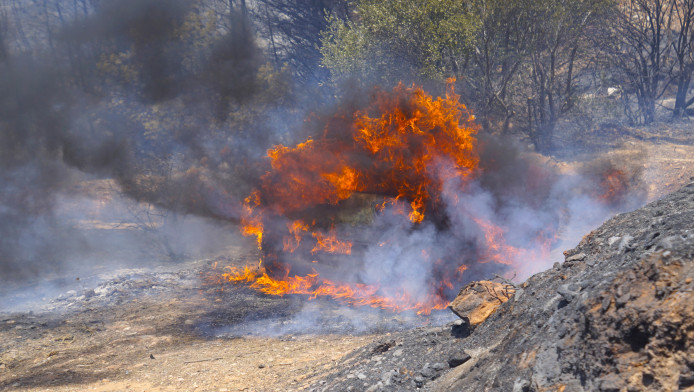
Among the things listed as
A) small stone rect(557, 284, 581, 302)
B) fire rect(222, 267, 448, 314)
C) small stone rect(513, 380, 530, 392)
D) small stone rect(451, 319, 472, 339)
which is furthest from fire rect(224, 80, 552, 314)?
small stone rect(513, 380, 530, 392)

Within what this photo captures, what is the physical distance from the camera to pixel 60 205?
17859 millimetres

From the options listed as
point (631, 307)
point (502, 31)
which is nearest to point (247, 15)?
point (502, 31)

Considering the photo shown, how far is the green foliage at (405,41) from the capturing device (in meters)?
19.4

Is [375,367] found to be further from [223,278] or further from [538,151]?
[538,151]

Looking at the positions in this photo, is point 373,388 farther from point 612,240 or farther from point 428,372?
point 612,240

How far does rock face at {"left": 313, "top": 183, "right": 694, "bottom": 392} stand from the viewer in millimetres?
3340

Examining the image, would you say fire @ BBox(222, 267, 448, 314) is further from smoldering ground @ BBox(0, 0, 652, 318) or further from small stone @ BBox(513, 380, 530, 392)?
small stone @ BBox(513, 380, 530, 392)

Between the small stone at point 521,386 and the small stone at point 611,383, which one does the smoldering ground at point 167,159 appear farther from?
the small stone at point 611,383

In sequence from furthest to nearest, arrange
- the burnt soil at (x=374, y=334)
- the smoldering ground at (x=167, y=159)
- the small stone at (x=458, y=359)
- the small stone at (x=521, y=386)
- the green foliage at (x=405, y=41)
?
the green foliage at (x=405, y=41) → the smoldering ground at (x=167, y=159) → the small stone at (x=458, y=359) → the small stone at (x=521, y=386) → the burnt soil at (x=374, y=334)

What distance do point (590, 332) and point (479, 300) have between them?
2553 mm

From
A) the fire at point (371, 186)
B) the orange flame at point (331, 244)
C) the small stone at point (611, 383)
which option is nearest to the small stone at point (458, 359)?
the small stone at point (611, 383)

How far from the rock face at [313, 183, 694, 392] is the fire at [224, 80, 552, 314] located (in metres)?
4.58

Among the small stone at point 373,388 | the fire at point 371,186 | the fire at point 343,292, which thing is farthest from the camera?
the fire at point 371,186

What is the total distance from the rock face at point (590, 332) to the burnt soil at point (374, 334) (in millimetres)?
12
